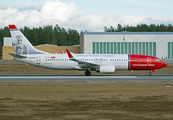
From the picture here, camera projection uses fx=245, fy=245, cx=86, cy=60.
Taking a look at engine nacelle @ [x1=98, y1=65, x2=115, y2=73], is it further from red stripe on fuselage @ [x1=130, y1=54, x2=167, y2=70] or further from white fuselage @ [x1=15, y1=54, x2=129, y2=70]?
red stripe on fuselage @ [x1=130, y1=54, x2=167, y2=70]

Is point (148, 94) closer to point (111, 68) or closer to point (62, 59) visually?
point (111, 68)

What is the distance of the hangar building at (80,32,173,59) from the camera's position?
7400 centimetres

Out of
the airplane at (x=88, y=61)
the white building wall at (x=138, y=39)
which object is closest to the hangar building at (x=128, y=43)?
the white building wall at (x=138, y=39)

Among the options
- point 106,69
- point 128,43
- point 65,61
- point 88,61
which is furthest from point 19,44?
point 128,43

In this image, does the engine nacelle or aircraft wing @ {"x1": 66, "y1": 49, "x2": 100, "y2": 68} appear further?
aircraft wing @ {"x1": 66, "y1": 49, "x2": 100, "y2": 68}

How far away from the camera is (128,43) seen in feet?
245

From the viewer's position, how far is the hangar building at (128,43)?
74000mm

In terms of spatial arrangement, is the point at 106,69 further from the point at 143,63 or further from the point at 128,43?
the point at 128,43

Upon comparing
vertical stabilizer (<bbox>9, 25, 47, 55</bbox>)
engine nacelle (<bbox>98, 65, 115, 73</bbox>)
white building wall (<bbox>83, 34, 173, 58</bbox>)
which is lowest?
engine nacelle (<bbox>98, 65, 115, 73</bbox>)

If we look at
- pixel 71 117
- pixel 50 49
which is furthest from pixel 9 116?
pixel 50 49

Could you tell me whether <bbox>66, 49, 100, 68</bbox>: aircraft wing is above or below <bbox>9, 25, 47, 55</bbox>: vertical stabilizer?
below

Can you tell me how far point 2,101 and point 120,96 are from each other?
8467mm

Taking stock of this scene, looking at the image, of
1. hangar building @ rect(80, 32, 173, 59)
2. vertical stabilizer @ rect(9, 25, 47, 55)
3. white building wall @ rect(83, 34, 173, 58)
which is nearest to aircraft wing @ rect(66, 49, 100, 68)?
vertical stabilizer @ rect(9, 25, 47, 55)

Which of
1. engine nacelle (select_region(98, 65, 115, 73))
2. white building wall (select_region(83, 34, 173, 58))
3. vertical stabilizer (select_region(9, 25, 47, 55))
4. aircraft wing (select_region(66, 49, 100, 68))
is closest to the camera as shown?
engine nacelle (select_region(98, 65, 115, 73))
